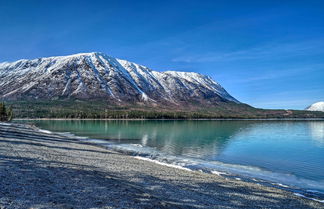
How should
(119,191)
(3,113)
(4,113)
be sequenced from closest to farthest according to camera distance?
(119,191) → (3,113) → (4,113)

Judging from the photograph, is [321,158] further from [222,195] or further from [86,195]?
[86,195]

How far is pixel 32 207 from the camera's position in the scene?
11.1m

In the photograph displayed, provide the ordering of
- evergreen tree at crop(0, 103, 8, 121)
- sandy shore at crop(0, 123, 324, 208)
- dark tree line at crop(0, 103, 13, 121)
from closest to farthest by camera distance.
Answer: sandy shore at crop(0, 123, 324, 208) → evergreen tree at crop(0, 103, 8, 121) → dark tree line at crop(0, 103, 13, 121)

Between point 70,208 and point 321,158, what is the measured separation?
40.7 m

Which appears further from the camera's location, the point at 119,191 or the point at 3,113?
the point at 3,113

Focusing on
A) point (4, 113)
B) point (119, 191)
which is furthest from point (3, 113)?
point (119, 191)

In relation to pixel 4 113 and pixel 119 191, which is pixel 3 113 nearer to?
pixel 4 113

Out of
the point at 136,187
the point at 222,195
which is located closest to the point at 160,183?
the point at 136,187

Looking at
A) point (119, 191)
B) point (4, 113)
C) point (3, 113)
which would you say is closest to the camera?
point (119, 191)

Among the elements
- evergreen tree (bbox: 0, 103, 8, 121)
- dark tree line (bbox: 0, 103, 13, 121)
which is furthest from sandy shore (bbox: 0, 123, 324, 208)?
dark tree line (bbox: 0, 103, 13, 121)

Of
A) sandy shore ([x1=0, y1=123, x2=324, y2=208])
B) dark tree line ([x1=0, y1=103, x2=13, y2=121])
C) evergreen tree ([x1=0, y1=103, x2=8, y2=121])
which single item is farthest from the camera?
dark tree line ([x1=0, y1=103, x2=13, y2=121])

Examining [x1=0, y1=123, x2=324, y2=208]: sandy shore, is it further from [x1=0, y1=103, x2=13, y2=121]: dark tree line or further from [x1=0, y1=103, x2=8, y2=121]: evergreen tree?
[x1=0, y1=103, x2=13, y2=121]: dark tree line

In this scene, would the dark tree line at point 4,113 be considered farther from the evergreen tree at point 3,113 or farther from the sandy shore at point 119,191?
the sandy shore at point 119,191

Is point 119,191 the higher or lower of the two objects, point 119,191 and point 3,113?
the lower
